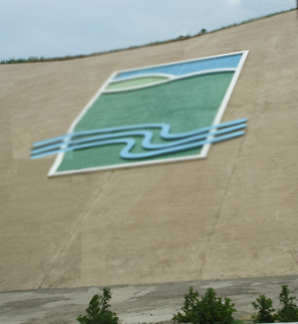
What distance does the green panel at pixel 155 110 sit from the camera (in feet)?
37.8

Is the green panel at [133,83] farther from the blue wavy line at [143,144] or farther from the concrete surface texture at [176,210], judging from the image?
the blue wavy line at [143,144]

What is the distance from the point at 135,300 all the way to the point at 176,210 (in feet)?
9.31

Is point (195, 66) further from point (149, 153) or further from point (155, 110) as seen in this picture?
point (149, 153)

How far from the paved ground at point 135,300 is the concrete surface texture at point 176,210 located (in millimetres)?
504

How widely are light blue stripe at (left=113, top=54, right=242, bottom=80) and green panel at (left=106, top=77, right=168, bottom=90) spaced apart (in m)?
0.30

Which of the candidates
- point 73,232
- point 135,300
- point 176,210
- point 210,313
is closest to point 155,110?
point 176,210

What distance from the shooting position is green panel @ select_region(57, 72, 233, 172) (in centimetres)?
1151

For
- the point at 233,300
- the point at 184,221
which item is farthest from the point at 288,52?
the point at 233,300

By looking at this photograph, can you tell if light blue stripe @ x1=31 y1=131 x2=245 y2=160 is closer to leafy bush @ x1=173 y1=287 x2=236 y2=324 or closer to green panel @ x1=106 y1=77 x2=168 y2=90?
green panel @ x1=106 y1=77 x2=168 y2=90

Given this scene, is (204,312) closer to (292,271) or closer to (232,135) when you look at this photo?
(292,271)

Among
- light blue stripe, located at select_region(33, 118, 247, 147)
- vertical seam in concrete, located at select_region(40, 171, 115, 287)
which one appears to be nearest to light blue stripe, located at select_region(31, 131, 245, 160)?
light blue stripe, located at select_region(33, 118, 247, 147)

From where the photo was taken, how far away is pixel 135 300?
6938mm

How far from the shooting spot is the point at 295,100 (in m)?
10.8

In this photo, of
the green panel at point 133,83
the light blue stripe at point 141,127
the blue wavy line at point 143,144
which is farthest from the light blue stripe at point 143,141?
the green panel at point 133,83
